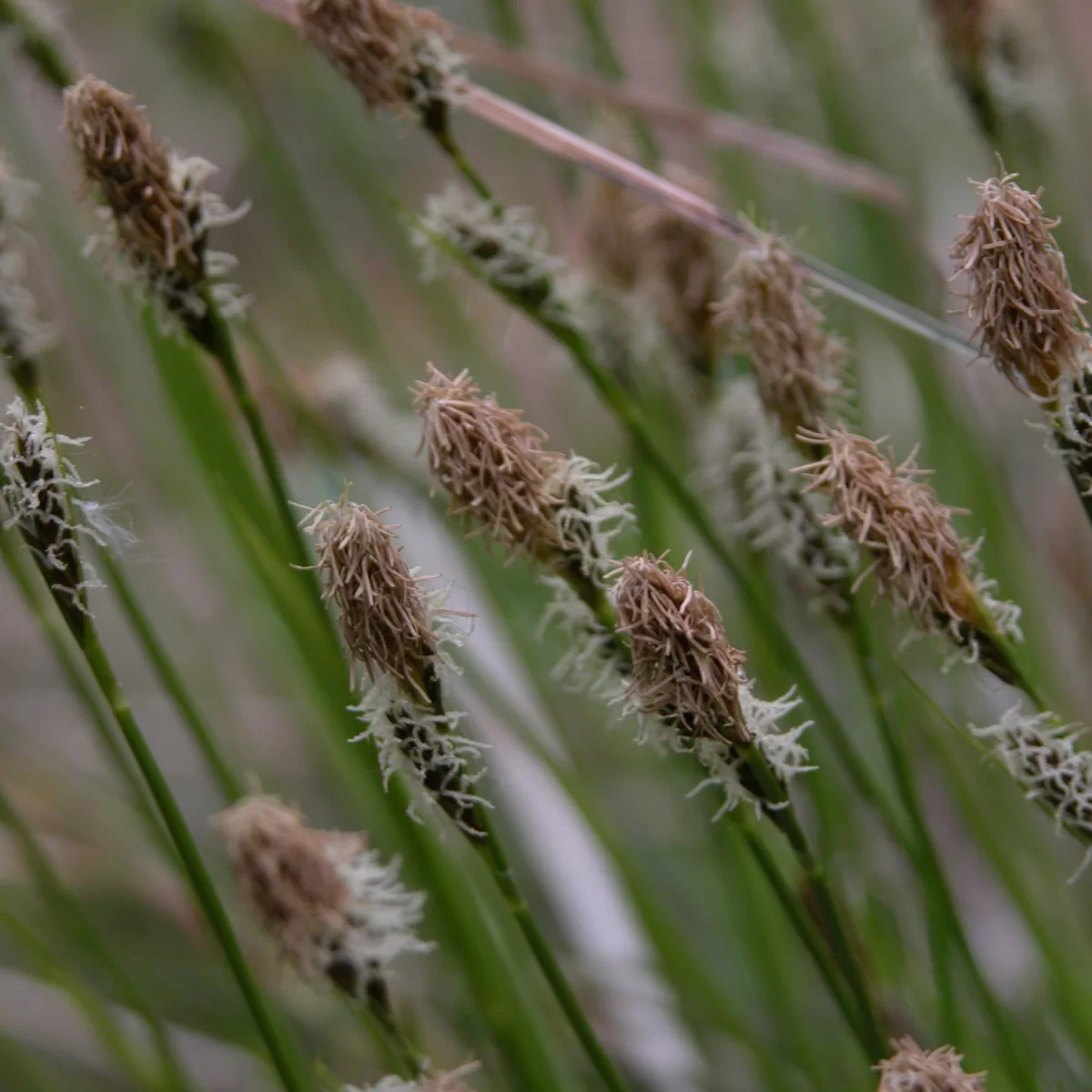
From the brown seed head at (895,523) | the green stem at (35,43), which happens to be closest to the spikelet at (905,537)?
the brown seed head at (895,523)

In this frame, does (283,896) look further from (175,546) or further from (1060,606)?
(175,546)

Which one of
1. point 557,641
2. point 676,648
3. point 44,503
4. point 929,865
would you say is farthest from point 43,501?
point 557,641

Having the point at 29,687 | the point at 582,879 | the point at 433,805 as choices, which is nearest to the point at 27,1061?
the point at 582,879

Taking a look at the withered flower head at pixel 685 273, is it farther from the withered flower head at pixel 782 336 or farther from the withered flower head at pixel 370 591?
the withered flower head at pixel 370 591

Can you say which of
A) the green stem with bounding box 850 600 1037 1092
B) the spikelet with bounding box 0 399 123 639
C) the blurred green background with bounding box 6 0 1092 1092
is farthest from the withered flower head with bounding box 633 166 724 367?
the spikelet with bounding box 0 399 123 639

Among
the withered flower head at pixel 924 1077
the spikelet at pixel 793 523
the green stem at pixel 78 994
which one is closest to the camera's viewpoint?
the withered flower head at pixel 924 1077

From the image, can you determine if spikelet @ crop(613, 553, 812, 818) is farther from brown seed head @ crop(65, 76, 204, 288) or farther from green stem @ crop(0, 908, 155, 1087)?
green stem @ crop(0, 908, 155, 1087)

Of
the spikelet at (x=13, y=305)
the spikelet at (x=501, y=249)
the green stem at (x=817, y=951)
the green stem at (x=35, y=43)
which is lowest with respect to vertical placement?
the green stem at (x=817, y=951)

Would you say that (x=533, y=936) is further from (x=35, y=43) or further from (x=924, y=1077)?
(x=35, y=43)
